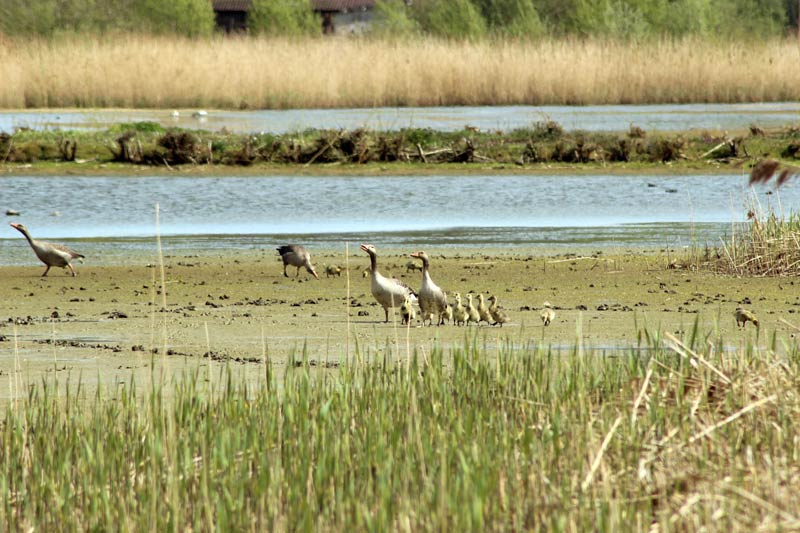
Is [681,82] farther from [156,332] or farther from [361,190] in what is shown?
[156,332]

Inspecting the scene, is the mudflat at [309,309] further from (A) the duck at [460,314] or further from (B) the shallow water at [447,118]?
(B) the shallow water at [447,118]

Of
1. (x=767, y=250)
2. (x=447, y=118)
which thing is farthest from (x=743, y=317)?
(x=447, y=118)

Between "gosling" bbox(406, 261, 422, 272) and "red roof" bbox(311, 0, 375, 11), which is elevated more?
"red roof" bbox(311, 0, 375, 11)

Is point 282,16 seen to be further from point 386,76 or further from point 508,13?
point 386,76

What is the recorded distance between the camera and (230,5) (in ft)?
Result: 253

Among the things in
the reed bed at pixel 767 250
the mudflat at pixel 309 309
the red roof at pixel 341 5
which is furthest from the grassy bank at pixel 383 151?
the red roof at pixel 341 5

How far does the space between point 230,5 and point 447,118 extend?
158ft

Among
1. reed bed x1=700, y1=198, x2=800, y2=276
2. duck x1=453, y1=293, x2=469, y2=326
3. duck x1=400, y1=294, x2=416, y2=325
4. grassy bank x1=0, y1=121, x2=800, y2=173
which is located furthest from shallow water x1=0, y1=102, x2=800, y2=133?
duck x1=453, y1=293, x2=469, y2=326

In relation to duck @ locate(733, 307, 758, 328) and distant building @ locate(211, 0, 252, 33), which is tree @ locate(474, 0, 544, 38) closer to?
distant building @ locate(211, 0, 252, 33)

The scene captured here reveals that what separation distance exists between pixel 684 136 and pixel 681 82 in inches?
313

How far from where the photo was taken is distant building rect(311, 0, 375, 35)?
76875mm

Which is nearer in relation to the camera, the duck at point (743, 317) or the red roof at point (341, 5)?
the duck at point (743, 317)

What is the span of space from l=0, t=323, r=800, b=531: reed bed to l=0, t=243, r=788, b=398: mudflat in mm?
889

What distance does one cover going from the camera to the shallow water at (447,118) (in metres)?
29.4
